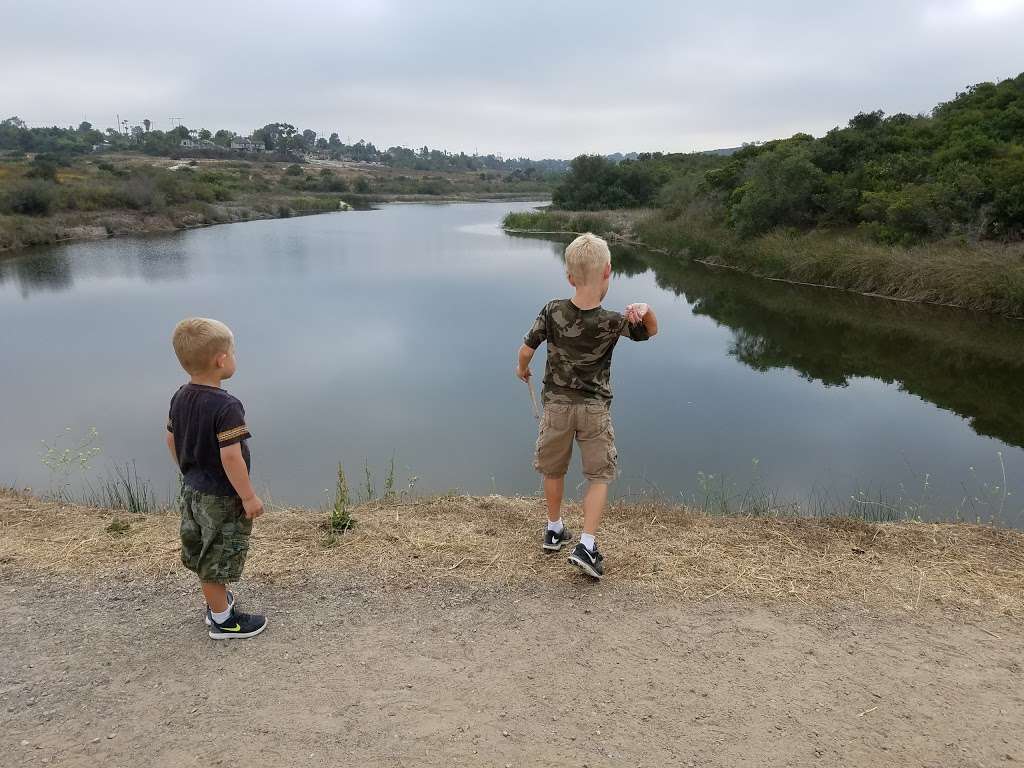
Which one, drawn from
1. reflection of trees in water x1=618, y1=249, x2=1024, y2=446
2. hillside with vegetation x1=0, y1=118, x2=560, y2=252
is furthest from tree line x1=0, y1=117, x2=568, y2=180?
reflection of trees in water x1=618, y1=249, x2=1024, y2=446

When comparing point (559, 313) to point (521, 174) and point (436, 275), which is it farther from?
point (521, 174)

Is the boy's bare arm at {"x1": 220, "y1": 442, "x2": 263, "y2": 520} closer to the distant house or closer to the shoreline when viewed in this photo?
the shoreline

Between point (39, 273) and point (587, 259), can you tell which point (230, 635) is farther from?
point (39, 273)

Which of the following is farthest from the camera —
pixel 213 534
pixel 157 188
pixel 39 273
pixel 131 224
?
pixel 157 188

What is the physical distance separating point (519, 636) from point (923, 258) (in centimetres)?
1571

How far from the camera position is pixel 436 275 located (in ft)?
63.3

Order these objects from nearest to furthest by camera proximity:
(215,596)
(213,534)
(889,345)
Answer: (213,534), (215,596), (889,345)

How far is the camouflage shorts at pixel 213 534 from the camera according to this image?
8.09ft

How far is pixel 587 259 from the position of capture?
2.77 metres

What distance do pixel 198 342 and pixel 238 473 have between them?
47 centimetres

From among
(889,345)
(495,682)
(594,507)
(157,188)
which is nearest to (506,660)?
(495,682)

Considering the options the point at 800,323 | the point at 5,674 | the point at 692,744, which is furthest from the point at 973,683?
the point at 800,323

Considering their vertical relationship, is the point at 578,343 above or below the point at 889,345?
above

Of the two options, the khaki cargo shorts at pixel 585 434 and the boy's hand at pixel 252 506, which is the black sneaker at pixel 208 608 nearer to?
the boy's hand at pixel 252 506
